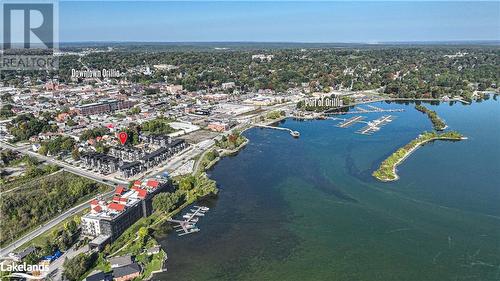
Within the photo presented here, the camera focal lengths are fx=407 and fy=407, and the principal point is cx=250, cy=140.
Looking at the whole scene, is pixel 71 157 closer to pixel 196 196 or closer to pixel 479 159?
pixel 196 196

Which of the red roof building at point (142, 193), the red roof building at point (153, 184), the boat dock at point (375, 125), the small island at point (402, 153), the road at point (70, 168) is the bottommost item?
the road at point (70, 168)

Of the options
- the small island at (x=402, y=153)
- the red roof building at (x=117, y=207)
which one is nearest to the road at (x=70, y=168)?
the red roof building at (x=117, y=207)

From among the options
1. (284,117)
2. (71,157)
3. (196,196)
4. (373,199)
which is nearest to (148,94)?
(284,117)

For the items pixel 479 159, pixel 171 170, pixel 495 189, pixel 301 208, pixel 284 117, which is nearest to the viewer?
pixel 301 208

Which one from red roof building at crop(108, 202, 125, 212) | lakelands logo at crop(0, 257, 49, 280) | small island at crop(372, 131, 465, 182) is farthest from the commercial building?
small island at crop(372, 131, 465, 182)

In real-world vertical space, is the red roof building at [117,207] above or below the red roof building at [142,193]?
below

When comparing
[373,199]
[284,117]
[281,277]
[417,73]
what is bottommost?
[281,277]

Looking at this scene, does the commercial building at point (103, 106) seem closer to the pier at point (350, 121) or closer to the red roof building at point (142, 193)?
the pier at point (350, 121)
